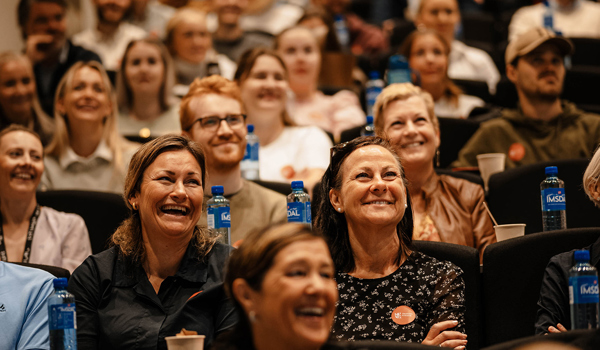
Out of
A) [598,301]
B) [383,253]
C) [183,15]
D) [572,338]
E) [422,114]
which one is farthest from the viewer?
[183,15]

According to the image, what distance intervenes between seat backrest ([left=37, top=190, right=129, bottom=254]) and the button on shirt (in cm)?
81

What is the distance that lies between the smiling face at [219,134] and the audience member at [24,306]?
3.42ft

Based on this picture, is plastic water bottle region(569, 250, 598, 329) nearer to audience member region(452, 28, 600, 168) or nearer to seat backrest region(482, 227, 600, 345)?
seat backrest region(482, 227, 600, 345)

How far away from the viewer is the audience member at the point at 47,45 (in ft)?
16.5

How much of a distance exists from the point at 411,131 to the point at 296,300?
1737mm

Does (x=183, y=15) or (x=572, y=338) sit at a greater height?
(x=183, y=15)

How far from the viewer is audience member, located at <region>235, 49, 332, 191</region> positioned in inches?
158

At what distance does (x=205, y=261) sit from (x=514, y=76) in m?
2.31

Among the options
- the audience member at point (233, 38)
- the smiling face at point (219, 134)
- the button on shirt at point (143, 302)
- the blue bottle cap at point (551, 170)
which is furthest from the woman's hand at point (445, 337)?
the audience member at point (233, 38)

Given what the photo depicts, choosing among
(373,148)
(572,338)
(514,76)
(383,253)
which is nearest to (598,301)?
(572,338)

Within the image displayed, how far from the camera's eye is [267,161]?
4.07 meters

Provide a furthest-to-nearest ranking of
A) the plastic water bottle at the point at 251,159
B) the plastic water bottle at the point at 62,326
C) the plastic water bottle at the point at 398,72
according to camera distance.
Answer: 1. the plastic water bottle at the point at 398,72
2. the plastic water bottle at the point at 251,159
3. the plastic water bottle at the point at 62,326

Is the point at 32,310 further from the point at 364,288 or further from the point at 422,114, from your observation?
the point at 422,114

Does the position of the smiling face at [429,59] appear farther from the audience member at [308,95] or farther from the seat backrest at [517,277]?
the seat backrest at [517,277]
